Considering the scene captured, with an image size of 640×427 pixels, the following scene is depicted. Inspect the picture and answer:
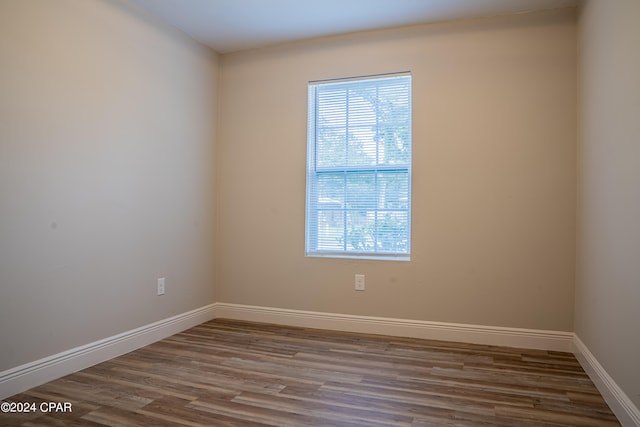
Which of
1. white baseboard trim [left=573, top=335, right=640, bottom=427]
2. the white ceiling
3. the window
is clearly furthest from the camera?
the window

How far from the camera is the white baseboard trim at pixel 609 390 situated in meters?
1.90

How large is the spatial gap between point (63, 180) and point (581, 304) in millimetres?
3380

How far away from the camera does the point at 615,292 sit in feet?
7.22

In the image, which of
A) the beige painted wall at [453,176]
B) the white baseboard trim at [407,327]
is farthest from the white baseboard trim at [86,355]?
the beige painted wall at [453,176]

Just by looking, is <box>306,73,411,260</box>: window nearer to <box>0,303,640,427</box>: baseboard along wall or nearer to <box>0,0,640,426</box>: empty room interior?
<box>0,0,640,426</box>: empty room interior

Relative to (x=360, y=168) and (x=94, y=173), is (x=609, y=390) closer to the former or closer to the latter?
(x=360, y=168)

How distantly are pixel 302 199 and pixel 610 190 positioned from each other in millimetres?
2270

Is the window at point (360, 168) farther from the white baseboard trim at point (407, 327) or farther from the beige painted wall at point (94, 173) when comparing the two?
the beige painted wall at point (94, 173)

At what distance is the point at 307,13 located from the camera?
3291 mm

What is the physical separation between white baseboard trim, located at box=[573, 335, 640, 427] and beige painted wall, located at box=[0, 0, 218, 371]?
295 cm

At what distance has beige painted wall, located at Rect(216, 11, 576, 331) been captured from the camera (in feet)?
10.3

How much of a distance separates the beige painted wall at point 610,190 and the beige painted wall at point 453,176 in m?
0.19

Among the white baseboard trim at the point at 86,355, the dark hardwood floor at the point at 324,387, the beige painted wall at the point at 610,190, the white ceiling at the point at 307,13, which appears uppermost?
the white ceiling at the point at 307,13

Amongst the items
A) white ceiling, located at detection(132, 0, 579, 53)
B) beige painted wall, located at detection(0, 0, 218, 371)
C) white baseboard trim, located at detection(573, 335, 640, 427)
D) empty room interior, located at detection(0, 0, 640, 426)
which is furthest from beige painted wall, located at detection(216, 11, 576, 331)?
beige painted wall, located at detection(0, 0, 218, 371)
